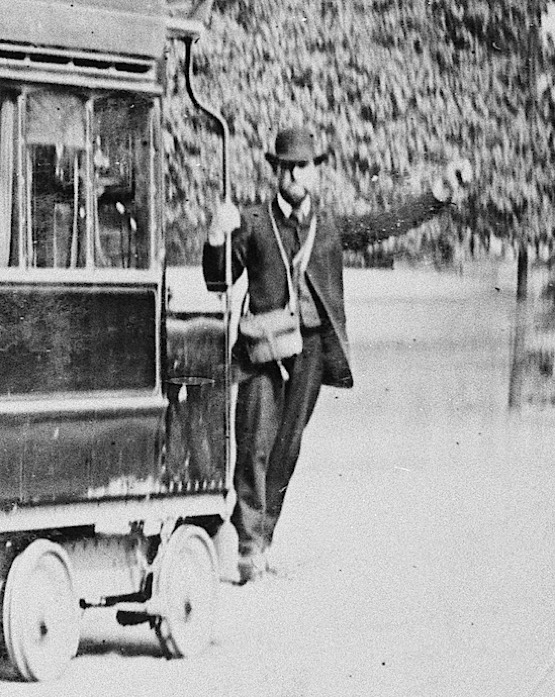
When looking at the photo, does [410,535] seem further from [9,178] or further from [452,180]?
[9,178]

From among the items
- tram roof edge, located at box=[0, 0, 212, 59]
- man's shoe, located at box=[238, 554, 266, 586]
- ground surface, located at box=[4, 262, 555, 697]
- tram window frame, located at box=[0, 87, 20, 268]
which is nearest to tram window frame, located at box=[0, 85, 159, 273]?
tram window frame, located at box=[0, 87, 20, 268]

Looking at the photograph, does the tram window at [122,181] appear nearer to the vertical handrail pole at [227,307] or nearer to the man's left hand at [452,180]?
the vertical handrail pole at [227,307]

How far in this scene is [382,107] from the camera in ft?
14.4

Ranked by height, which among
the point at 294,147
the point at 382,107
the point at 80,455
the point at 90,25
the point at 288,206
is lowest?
the point at 80,455

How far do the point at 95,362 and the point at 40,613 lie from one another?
69 centimetres

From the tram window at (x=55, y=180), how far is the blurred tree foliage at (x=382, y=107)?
0.28m

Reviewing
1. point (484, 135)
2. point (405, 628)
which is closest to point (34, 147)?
point (484, 135)

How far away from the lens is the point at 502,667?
177 inches

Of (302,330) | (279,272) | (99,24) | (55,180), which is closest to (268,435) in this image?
(302,330)

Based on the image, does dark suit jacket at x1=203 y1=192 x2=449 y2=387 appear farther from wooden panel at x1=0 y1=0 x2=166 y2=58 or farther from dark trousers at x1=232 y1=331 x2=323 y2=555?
wooden panel at x1=0 y1=0 x2=166 y2=58

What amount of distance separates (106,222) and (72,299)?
0.24 m

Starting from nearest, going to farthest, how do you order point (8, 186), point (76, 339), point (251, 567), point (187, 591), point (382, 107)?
point (8, 186) < point (76, 339) < point (187, 591) < point (251, 567) < point (382, 107)

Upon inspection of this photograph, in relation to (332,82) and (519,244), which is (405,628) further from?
(332,82)

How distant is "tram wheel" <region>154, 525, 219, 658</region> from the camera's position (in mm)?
4031
